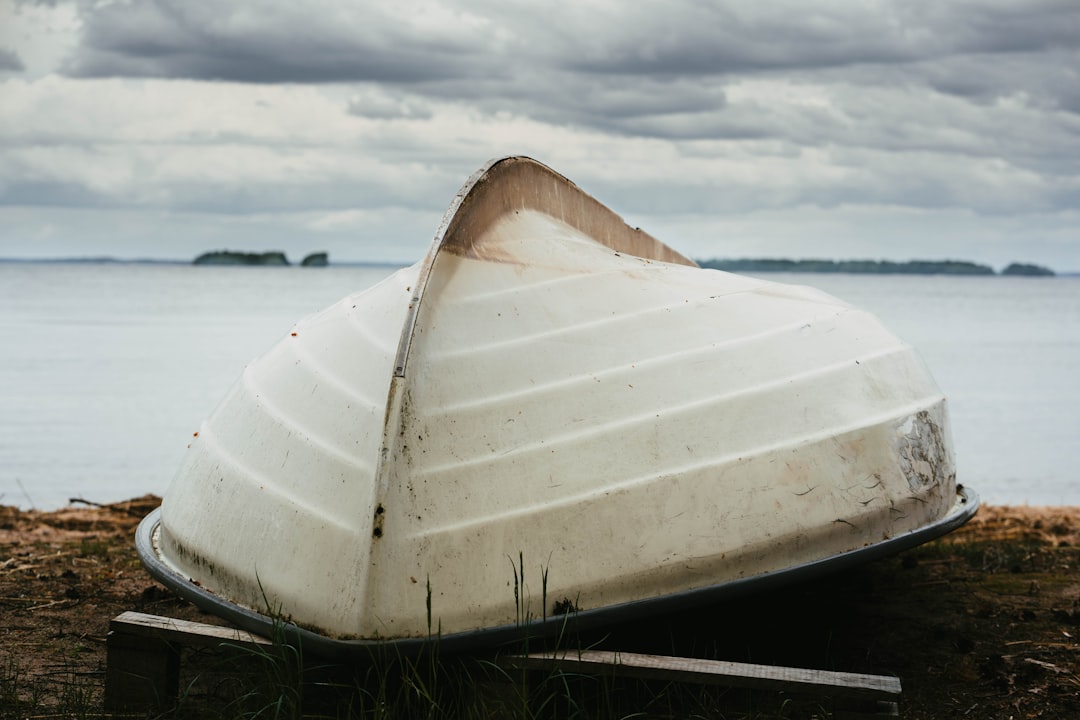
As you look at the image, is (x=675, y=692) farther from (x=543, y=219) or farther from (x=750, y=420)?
(x=543, y=219)

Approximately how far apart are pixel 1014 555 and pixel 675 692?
3.09 meters

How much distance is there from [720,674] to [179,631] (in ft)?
4.88

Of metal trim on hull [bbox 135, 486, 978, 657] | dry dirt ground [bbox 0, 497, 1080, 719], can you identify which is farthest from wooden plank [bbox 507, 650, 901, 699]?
dry dirt ground [bbox 0, 497, 1080, 719]

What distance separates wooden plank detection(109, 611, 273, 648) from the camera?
2959mm

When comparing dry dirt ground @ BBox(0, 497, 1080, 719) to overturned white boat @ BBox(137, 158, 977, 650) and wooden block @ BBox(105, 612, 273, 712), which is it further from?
overturned white boat @ BBox(137, 158, 977, 650)

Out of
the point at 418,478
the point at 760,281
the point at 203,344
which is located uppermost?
the point at 760,281

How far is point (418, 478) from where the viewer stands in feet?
9.01

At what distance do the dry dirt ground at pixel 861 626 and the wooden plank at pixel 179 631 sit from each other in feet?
0.88

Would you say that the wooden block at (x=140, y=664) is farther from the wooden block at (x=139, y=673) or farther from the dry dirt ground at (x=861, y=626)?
the dry dirt ground at (x=861, y=626)

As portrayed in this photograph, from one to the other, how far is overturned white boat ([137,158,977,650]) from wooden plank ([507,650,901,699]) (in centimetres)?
11

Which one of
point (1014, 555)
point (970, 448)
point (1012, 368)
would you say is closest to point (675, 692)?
point (1014, 555)

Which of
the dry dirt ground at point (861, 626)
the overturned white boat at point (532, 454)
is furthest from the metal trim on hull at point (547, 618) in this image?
the dry dirt ground at point (861, 626)

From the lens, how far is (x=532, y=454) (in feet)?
9.27

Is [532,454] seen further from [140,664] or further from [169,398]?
[169,398]
